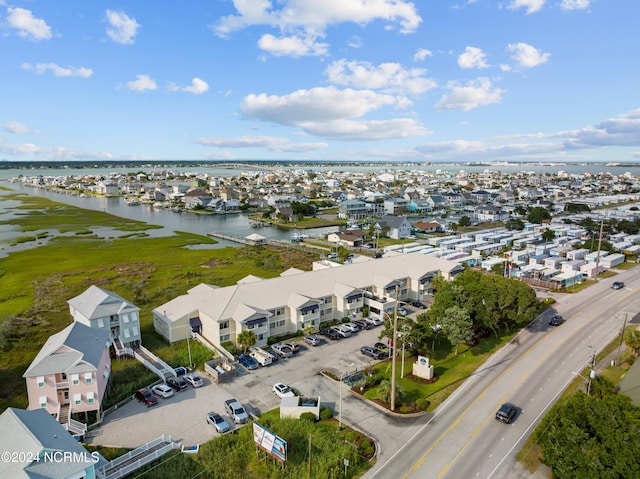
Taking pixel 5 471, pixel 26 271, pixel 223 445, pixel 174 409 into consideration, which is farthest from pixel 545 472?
pixel 26 271

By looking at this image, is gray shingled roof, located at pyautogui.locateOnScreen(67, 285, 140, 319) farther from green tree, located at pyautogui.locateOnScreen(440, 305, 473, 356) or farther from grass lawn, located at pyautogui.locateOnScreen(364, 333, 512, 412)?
green tree, located at pyautogui.locateOnScreen(440, 305, 473, 356)

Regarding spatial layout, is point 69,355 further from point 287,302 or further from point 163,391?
point 287,302

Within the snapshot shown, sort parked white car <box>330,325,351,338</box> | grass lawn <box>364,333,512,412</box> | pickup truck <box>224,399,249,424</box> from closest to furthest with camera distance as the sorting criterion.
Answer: pickup truck <box>224,399,249,424</box>, grass lawn <box>364,333,512,412</box>, parked white car <box>330,325,351,338</box>

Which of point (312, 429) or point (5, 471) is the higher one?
point (5, 471)

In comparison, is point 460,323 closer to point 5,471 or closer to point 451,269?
point 451,269

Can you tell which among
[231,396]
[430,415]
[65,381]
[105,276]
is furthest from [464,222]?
[65,381]

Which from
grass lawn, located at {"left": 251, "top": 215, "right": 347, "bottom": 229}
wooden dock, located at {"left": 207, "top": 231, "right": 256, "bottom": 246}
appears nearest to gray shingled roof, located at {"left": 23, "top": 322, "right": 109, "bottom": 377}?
wooden dock, located at {"left": 207, "top": 231, "right": 256, "bottom": 246}
